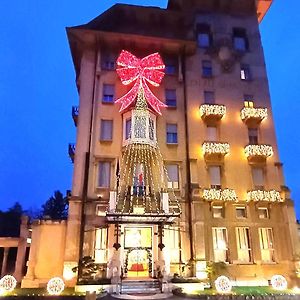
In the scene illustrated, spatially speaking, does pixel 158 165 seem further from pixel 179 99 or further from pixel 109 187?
pixel 179 99

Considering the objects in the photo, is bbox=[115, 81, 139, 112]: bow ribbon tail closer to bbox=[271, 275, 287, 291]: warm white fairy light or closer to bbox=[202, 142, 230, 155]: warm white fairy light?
bbox=[202, 142, 230, 155]: warm white fairy light

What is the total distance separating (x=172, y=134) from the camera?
26.0 m

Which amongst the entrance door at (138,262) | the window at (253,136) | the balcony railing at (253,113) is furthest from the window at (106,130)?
the window at (253,136)

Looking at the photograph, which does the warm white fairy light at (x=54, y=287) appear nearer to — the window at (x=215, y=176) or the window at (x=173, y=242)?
the window at (x=173, y=242)

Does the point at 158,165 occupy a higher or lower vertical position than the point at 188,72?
lower

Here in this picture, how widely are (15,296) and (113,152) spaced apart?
12.4 metres

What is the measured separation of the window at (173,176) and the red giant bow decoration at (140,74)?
491 cm

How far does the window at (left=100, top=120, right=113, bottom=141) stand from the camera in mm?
24931

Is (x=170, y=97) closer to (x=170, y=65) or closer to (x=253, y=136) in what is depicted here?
(x=170, y=65)

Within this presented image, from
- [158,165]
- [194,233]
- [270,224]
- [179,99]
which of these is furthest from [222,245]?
[179,99]

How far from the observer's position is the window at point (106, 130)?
81.8 ft

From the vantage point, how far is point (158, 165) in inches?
959

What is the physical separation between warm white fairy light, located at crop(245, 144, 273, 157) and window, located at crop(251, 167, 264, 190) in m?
1.48

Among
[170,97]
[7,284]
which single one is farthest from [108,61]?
[7,284]
